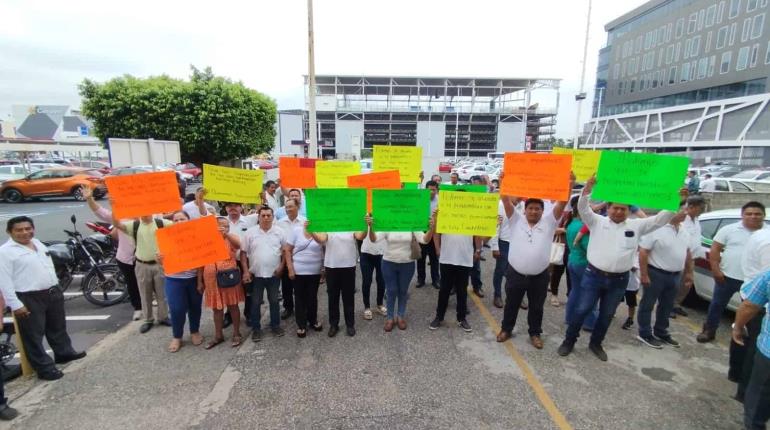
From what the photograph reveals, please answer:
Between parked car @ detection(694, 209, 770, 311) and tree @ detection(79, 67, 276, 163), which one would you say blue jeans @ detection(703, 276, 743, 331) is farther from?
tree @ detection(79, 67, 276, 163)

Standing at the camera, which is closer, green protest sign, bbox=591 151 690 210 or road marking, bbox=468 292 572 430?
road marking, bbox=468 292 572 430

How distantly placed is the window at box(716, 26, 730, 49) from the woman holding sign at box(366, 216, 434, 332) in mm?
67986

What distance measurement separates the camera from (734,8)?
47.9 m

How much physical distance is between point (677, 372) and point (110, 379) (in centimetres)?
584

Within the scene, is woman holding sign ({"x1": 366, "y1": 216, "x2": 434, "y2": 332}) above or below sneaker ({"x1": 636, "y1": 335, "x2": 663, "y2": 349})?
above

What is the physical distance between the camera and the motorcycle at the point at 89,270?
19.1ft

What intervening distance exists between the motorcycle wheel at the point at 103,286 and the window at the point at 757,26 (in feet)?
221

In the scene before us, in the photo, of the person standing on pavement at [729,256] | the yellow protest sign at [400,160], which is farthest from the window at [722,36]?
the yellow protest sign at [400,160]

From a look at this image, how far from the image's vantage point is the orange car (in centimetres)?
1677

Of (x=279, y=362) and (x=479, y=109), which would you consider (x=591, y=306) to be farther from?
(x=479, y=109)

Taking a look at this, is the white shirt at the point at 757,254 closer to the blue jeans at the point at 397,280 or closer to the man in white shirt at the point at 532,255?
the man in white shirt at the point at 532,255

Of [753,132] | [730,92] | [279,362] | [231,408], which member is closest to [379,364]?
[279,362]

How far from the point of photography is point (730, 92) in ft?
157

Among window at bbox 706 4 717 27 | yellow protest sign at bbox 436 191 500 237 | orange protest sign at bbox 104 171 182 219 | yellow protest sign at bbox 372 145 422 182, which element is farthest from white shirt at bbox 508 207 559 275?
window at bbox 706 4 717 27
